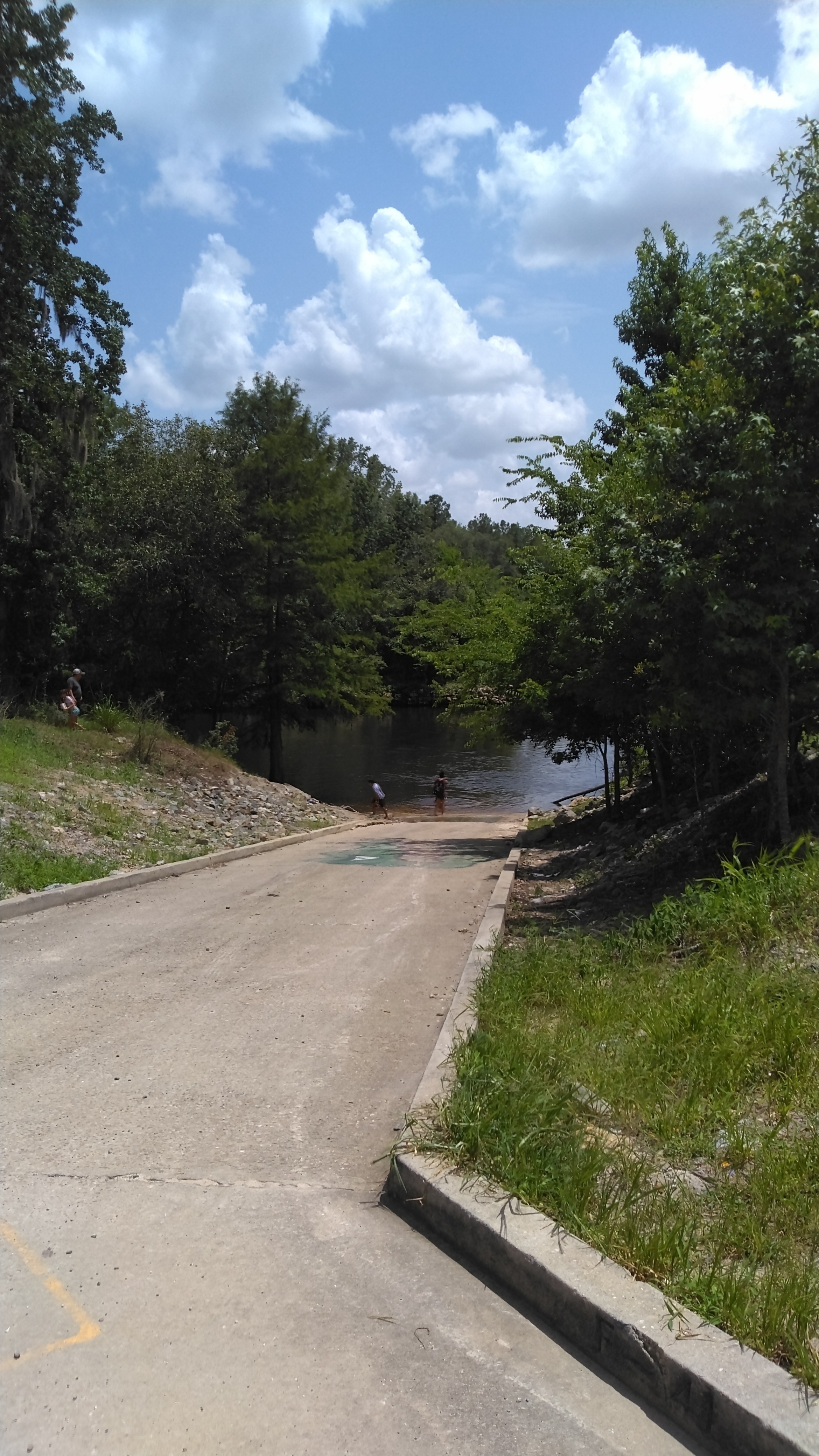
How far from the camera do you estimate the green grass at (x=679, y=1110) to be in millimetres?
3414

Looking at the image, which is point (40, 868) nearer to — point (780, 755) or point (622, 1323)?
point (780, 755)

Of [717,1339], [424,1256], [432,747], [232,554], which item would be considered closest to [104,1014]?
[424,1256]

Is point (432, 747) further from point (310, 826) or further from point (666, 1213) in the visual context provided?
point (666, 1213)

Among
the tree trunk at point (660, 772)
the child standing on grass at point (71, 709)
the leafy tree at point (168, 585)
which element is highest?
the leafy tree at point (168, 585)

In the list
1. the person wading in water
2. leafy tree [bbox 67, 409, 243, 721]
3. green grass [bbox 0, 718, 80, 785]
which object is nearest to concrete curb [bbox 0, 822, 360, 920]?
green grass [bbox 0, 718, 80, 785]

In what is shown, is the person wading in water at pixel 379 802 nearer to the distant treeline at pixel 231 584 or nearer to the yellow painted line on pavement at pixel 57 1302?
the distant treeline at pixel 231 584

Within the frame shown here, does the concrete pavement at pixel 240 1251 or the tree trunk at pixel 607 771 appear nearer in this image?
the concrete pavement at pixel 240 1251

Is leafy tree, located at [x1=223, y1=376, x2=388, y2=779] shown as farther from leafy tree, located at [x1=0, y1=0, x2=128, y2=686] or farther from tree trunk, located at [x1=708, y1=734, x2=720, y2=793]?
tree trunk, located at [x1=708, y1=734, x2=720, y2=793]

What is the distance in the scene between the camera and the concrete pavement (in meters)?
2.89

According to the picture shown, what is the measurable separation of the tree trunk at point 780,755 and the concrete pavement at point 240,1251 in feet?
11.9

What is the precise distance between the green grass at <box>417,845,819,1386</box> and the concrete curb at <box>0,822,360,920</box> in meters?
5.22

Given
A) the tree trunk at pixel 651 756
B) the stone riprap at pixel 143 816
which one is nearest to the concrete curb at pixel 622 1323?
the stone riprap at pixel 143 816

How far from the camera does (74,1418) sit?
288cm

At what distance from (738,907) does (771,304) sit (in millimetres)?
5130
